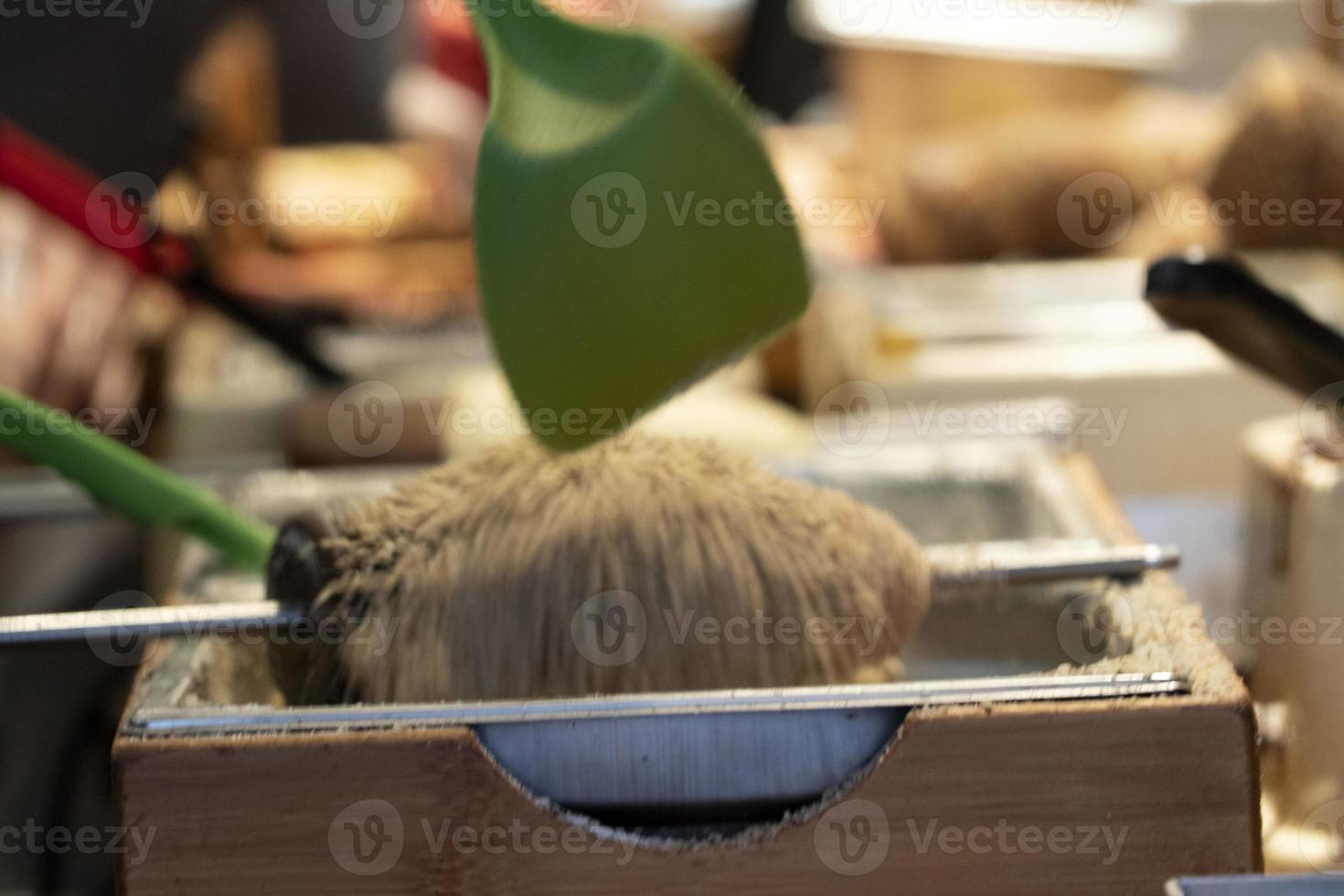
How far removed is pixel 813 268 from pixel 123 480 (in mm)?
237

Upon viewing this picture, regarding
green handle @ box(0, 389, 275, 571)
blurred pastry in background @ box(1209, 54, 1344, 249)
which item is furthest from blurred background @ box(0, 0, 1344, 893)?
green handle @ box(0, 389, 275, 571)

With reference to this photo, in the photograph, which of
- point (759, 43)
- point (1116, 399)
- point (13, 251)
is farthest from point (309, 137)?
point (1116, 399)

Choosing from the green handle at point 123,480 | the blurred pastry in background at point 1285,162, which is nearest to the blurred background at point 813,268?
the blurred pastry in background at point 1285,162

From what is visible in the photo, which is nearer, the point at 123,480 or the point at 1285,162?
the point at 123,480

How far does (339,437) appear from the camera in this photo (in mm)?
868

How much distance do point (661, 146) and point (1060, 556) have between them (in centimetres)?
18

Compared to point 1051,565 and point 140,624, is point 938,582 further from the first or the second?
point 140,624

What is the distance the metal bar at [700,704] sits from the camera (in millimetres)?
338

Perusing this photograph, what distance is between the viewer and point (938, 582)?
42 cm

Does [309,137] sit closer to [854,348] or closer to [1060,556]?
[854,348]

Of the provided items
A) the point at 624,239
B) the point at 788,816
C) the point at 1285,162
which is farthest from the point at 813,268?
the point at 1285,162

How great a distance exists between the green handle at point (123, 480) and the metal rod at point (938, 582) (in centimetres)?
3

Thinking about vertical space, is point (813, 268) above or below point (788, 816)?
above

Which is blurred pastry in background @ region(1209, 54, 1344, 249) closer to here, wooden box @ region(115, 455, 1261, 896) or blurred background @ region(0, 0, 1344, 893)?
blurred background @ region(0, 0, 1344, 893)
